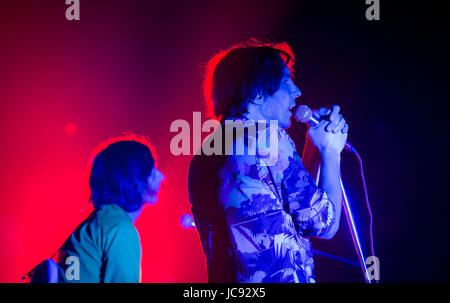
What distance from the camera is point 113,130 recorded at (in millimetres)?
3102

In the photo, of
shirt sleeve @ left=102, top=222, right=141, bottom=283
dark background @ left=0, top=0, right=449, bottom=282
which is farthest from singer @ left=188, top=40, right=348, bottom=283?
dark background @ left=0, top=0, right=449, bottom=282

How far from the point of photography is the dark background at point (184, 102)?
2500 mm

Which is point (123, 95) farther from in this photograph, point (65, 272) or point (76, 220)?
point (65, 272)

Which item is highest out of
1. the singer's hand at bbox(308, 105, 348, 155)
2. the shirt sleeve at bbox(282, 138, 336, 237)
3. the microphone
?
the microphone

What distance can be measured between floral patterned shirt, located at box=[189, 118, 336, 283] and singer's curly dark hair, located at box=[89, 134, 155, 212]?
0.52 m

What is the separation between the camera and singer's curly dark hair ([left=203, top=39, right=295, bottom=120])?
4.31 ft

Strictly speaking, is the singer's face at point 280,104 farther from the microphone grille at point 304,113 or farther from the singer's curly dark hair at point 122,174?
the singer's curly dark hair at point 122,174

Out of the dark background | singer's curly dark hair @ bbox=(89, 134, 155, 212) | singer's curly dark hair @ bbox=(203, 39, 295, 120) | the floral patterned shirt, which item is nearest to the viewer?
the floral patterned shirt

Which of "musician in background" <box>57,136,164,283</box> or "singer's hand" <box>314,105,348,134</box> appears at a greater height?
"singer's hand" <box>314,105,348,134</box>

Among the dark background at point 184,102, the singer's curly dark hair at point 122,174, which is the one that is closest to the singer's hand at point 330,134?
the singer's curly dark hair at point 122,174

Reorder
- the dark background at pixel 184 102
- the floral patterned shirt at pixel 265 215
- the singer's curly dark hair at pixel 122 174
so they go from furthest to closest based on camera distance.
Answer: the dark background at pixel 184 102
the singer's curly dark hair at pixel 122 174
the floral patterned shirt at pixel 265 215

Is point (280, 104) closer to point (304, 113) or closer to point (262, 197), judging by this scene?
point (304, 113)

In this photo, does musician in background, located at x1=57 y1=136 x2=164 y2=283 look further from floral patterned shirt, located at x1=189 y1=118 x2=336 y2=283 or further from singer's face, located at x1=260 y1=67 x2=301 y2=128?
singer's face, located at x1=260 y1=67 x2=301 y2=128
